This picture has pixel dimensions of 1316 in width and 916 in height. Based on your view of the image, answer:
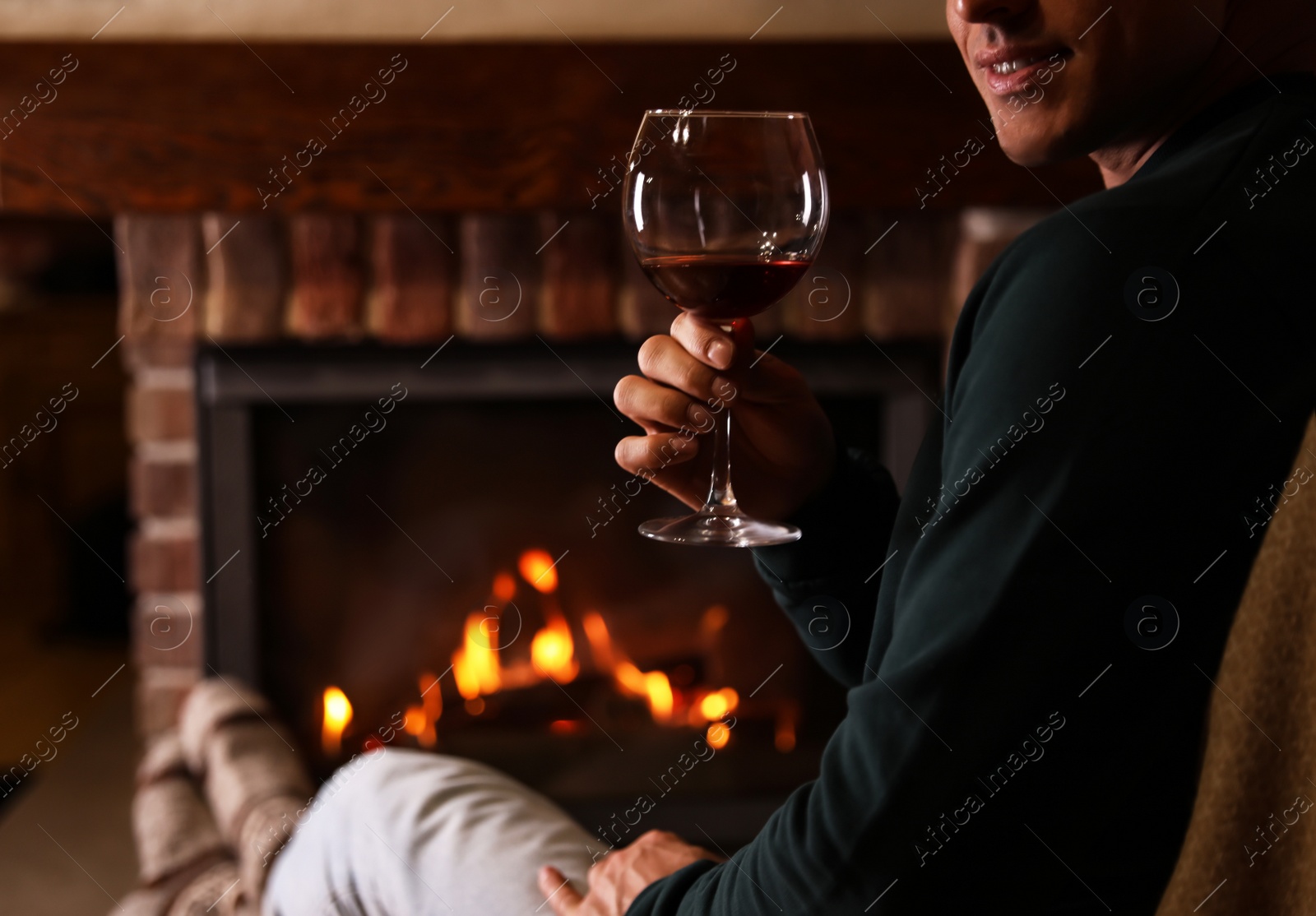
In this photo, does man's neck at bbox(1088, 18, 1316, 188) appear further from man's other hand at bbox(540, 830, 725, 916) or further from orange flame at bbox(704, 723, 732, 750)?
orange flame at bbox(704, 723, 732, 750)

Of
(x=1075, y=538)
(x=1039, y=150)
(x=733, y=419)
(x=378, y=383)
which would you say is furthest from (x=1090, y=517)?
(x=378, y=383)

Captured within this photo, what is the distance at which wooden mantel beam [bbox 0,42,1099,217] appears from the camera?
1.66 meters

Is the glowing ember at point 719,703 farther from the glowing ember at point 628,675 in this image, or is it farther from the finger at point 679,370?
the finger at point 679,370

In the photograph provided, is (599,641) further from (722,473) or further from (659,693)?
(722,473)

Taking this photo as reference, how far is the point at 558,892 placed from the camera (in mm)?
849

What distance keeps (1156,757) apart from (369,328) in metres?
1.43

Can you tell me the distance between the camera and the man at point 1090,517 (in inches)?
20.7

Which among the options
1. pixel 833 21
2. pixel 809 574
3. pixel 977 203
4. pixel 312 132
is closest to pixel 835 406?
pixel 977 203

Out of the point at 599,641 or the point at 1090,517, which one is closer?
the point at 1090,517

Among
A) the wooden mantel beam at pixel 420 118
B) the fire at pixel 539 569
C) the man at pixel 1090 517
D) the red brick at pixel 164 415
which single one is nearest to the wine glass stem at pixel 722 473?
the man at pixel 1090 517

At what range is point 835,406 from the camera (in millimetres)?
1994

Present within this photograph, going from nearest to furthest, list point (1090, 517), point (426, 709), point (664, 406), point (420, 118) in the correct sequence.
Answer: point (1090, 517)
point (664, 406)
point (420, 118)
point (426, 709)

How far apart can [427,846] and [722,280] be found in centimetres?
48

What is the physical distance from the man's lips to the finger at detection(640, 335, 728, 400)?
251 mm
